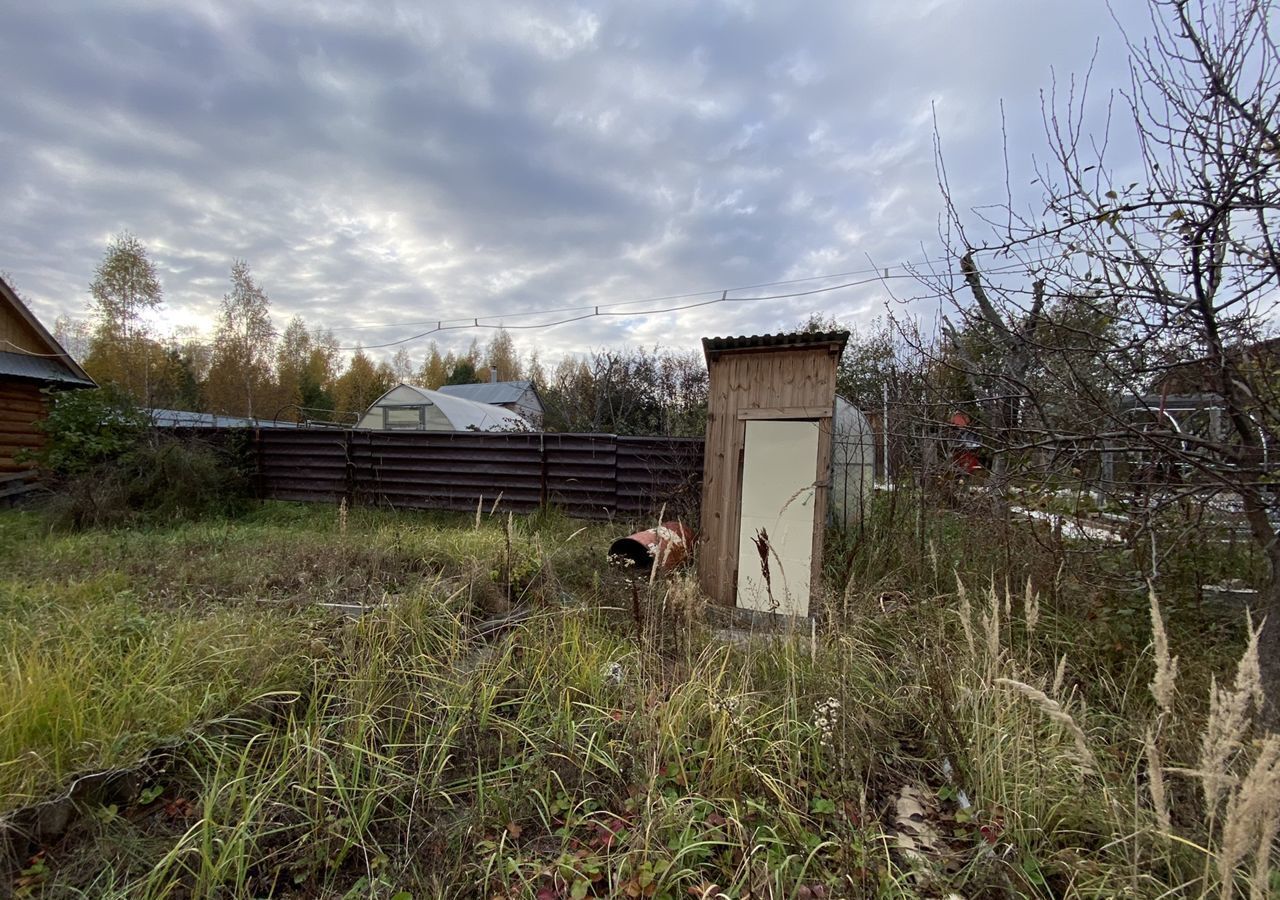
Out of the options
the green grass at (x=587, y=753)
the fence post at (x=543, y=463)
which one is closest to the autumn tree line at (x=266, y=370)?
the fence post at (x=543, y=463)

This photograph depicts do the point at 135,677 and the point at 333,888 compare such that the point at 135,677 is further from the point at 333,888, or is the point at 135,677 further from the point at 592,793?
the point at 592,793

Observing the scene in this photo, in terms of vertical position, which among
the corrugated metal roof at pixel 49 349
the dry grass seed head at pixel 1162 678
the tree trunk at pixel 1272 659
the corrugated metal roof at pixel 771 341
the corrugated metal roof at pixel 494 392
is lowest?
the tree trunk at pixel 1272 659

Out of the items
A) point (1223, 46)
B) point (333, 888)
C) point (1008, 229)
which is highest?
point (1223, 46)

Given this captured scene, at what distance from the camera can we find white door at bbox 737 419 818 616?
4496 mm

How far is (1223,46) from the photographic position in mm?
2119

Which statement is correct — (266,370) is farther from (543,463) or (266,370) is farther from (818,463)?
(818,463)

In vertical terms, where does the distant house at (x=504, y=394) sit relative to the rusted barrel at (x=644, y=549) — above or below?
above

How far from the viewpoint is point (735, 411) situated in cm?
482

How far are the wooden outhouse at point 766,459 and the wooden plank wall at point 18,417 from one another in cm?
1359

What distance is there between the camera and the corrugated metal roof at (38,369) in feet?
33.3

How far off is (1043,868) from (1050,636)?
6.42 feet

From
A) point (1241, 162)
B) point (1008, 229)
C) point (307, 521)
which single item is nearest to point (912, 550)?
point (1008, 229)

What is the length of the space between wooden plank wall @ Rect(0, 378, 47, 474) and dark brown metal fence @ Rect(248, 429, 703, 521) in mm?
5482

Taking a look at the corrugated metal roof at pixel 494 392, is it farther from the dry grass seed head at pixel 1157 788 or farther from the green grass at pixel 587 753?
the dry grass seed head at pixel 1157 788
